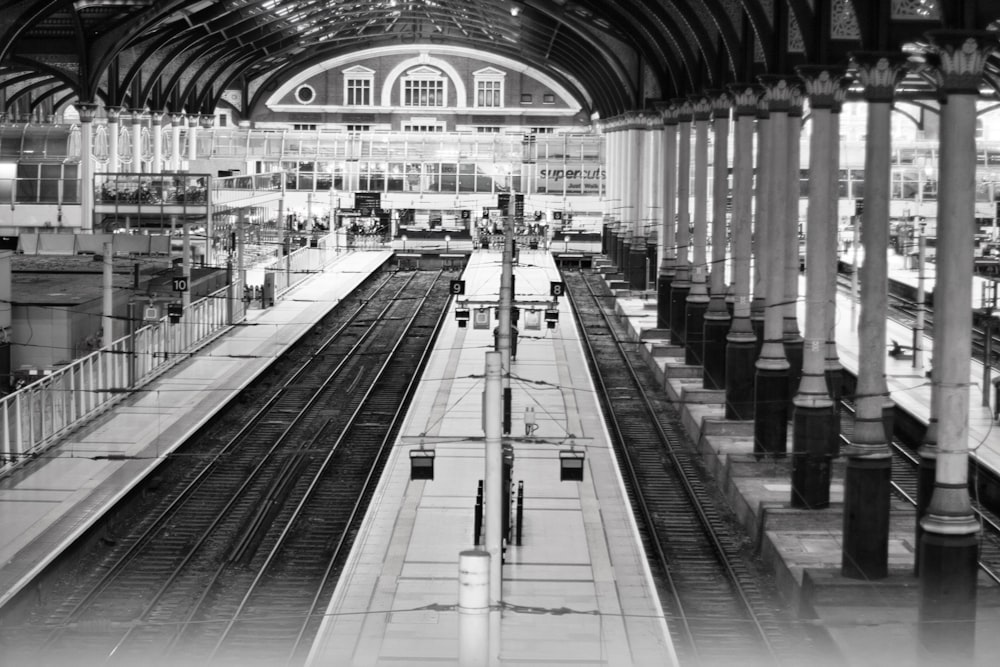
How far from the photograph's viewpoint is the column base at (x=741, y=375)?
103ft

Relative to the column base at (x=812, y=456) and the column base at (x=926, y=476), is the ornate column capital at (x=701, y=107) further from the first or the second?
the column base at (x=926, y=476)

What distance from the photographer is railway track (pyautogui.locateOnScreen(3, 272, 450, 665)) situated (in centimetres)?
1923

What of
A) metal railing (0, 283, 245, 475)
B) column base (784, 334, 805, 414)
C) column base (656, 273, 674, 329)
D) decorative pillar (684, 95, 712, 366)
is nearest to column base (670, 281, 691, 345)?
decorative pillar (684, 95, 712, 366)

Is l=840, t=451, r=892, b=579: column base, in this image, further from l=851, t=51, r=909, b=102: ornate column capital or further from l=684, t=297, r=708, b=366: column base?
l=684, t=297, r=708, b=366: column base

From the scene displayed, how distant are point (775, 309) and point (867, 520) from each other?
322 inches

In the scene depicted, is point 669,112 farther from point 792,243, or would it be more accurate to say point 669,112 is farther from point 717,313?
point 792,243

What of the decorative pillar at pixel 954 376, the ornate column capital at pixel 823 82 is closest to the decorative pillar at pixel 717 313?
the ornate column capital at pixel 823 82

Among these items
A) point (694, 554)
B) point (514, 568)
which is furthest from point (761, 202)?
point (514, 568)

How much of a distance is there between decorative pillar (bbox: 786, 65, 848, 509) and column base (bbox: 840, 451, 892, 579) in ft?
11.8

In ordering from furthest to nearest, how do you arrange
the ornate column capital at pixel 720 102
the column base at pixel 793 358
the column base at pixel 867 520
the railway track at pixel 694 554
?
the ornate column capital at pixel 720 102 < the column base at pixel 793 358 < the column base at pixel 867 520 < the railway track at pixel 694 554

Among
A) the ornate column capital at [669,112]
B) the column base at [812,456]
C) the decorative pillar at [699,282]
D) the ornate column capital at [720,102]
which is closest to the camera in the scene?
the column base at [812,456]

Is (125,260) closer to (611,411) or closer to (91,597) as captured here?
(611,411)

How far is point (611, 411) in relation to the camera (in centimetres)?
3794

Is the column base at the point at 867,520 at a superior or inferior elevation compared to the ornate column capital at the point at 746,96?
inferior
